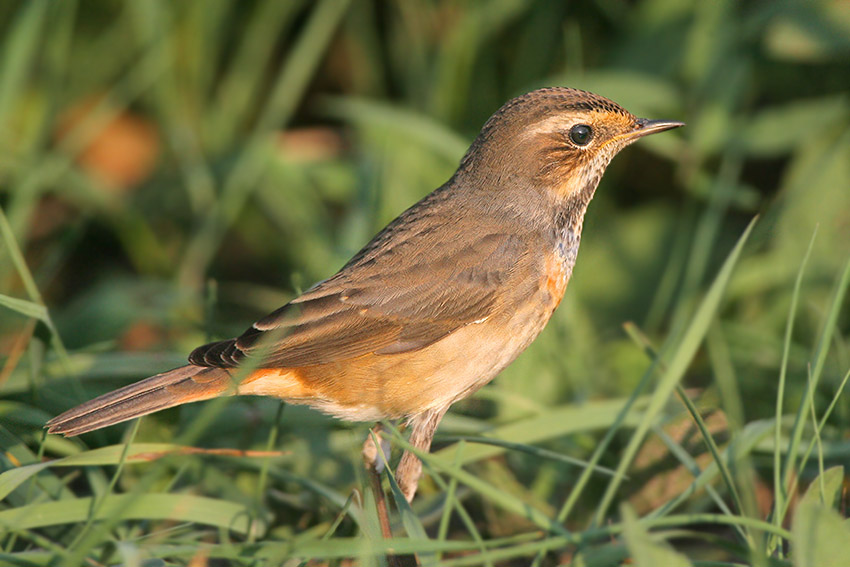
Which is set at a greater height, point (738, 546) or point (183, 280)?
point (183, 280)

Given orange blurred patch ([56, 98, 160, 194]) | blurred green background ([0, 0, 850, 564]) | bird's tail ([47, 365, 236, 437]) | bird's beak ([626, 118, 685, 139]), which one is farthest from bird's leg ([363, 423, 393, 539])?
orange blurred patch ([56, 98, 160, 194])

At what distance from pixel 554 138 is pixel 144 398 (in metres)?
2.00

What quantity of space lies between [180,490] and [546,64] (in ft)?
14.9

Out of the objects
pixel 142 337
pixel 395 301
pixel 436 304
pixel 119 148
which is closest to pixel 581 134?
pixel 436 304

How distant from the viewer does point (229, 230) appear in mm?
7871

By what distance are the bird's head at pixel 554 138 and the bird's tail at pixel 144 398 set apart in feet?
4.83

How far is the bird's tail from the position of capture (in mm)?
3729

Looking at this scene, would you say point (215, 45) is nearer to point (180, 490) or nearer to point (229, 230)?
point (229, 230)

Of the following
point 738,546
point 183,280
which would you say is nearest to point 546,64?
point 183,280

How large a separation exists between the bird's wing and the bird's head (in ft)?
1.14

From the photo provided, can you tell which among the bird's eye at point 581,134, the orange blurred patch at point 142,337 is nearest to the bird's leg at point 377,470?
the bird's eye at point 581,134

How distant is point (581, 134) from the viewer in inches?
170

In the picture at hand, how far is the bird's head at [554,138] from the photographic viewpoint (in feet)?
14.1

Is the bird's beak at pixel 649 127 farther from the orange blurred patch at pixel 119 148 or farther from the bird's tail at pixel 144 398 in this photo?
the orange blurred patch at pixel 119 148
